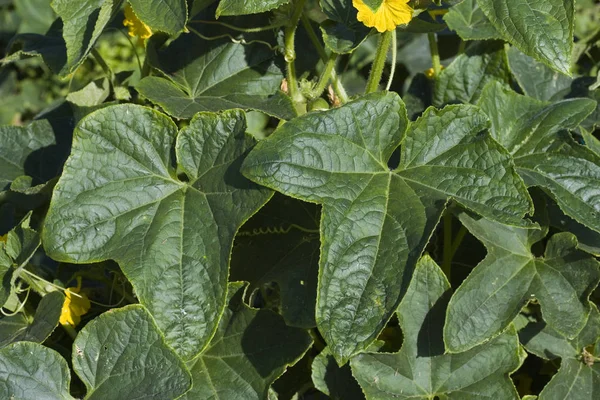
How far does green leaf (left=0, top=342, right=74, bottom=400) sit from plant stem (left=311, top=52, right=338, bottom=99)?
0.78 metres

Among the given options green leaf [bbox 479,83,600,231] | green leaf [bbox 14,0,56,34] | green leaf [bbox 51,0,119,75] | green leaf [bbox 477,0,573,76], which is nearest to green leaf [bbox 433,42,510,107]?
green leaf [bbox 479,83,600,231]

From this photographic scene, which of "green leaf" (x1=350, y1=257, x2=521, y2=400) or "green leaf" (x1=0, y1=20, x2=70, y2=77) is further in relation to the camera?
"green leaf" (x1=0, y1=20, x2=70, y2=77)

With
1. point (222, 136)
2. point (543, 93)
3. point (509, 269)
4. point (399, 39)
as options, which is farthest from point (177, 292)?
point (399, 39)

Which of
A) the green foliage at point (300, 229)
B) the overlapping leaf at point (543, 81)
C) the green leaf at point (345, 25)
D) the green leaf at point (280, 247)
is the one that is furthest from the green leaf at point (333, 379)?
the overlapping leaf at point (543, 81)

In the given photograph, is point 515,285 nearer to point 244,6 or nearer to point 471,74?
point 471,74

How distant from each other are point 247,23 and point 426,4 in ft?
1.61

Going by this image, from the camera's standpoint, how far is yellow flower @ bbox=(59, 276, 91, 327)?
1.82 m

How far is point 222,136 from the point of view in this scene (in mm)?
1623

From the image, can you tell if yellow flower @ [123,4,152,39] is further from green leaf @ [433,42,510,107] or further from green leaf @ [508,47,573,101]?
green leaf @ [508,47,573,101]

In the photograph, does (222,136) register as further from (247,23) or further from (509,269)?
(509,269)

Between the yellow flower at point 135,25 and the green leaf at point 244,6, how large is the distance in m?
0.53

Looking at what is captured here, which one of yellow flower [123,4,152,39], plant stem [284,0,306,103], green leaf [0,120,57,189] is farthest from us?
green leaf [0,120,57,189]

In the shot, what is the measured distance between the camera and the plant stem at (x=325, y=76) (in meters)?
1.75

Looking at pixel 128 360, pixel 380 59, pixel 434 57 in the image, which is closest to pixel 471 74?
pixel 434 57
